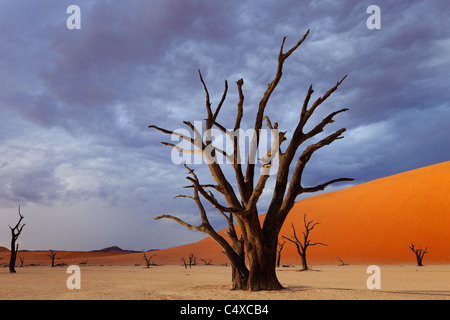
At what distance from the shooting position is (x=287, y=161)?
38.4 ft

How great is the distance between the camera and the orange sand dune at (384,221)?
46.8 meters

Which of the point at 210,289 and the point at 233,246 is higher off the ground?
the point at 233,246

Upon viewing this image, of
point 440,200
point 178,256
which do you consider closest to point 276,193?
point 440,200

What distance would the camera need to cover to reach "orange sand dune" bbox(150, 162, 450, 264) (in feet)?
154

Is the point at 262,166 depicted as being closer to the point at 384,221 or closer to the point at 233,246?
the point at 233,246

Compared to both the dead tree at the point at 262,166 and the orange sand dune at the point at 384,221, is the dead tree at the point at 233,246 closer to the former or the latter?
the dead tree at the point at 262,166

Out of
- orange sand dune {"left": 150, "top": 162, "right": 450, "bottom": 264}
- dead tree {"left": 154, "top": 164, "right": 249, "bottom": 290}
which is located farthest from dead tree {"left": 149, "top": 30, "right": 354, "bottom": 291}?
orange sand dune {"left": 150, "top": 162, "right": 450, "bottom": 264}

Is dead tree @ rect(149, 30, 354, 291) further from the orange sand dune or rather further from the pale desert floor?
the orange sand dune

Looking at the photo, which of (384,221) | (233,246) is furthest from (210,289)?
(384,221)

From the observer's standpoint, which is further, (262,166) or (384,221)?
(384,221)

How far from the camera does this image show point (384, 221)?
53875mm

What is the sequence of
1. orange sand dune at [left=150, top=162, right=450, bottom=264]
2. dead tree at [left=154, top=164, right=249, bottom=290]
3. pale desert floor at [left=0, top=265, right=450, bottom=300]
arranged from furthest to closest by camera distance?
orange sand dune at [left=150, top=162, right=450, bottom=264], dead tree at [left=154, top=164, right=249, bottom=290], pale desert floor at [left=0, top=265, right=450, bottom=300]

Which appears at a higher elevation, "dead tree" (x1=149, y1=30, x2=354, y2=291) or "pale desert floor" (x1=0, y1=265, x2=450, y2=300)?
"dead tree" (x1=149, y1=30, x2=354, y2=291)
